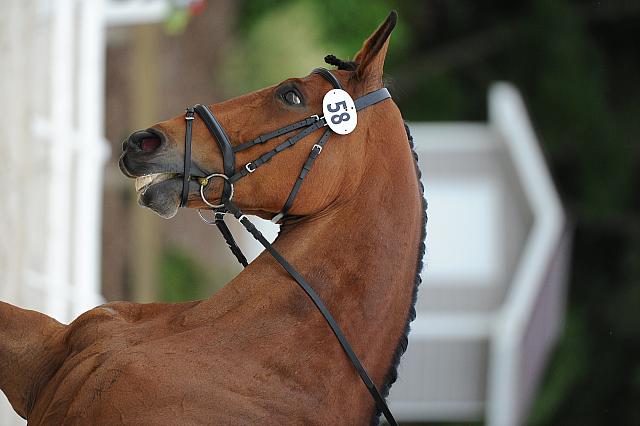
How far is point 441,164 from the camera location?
42.0 ft

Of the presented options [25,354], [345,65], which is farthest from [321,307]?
[25,354]

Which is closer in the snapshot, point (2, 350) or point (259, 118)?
point (259, 118)

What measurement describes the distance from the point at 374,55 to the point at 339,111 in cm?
25

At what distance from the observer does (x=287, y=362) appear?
394cm

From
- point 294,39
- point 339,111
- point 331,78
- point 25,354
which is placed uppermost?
point 294,39

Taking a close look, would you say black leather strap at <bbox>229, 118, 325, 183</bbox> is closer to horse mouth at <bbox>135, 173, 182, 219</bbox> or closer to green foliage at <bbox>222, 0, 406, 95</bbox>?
horse mouth at <bbox>135, 173, 182, 219</bbox>

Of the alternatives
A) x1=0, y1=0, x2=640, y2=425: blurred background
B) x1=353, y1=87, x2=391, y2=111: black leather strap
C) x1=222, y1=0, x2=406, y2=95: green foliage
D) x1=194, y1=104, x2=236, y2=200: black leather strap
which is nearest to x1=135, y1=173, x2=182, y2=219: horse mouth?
x1=194, y1=104, x2=236, y2=200: black leather strap

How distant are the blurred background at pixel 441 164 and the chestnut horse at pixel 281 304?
0.46m

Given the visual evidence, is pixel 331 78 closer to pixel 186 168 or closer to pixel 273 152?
pixel 273 152

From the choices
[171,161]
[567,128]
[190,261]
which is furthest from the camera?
[567,128]

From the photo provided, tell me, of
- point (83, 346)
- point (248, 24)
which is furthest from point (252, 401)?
point (248, 24)

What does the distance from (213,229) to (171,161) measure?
30.4ft

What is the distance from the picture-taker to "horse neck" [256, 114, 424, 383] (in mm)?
4051

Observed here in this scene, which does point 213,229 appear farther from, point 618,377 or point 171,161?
point 171,161
